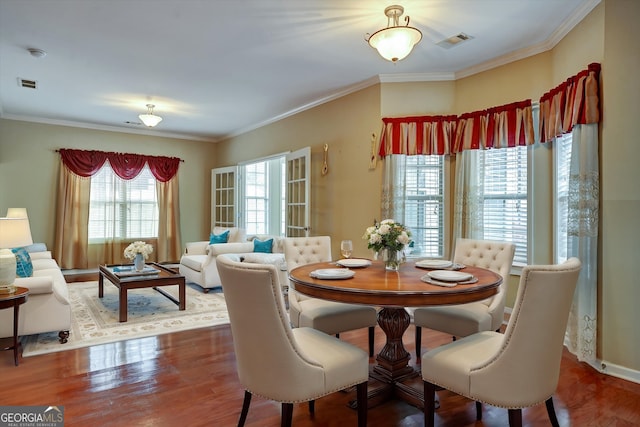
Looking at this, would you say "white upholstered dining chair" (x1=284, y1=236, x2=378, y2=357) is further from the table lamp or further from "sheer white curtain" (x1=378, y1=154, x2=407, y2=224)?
the table lamp

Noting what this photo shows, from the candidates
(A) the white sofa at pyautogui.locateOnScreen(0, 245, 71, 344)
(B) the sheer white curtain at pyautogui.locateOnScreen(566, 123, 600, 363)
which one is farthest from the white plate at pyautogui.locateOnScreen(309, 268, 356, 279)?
(A) the white sofa at pyautogui.locateOnScreen(0, 245, 71, 344)

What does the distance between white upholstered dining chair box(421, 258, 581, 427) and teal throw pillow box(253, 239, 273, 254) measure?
4.12 m

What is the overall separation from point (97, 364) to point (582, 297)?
3.71 m

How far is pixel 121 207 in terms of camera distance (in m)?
7.44

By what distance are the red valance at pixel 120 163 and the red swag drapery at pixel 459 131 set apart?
16.7 ft

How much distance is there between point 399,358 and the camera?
2568 millimetres

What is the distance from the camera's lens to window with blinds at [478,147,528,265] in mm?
3965

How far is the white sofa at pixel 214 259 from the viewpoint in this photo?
5.20 metres

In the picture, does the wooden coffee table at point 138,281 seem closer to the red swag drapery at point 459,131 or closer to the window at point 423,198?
the window at point 423,198

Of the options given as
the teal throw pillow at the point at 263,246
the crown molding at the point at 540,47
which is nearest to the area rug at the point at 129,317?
the teal throw pillow at the point at 263,246

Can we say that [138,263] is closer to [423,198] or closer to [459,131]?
[423,198]

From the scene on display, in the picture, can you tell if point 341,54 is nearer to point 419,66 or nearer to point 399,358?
point 419,66

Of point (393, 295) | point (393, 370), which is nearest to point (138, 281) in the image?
point (393, 370)

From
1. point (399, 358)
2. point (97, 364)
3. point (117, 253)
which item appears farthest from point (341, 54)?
point (117, 253)
